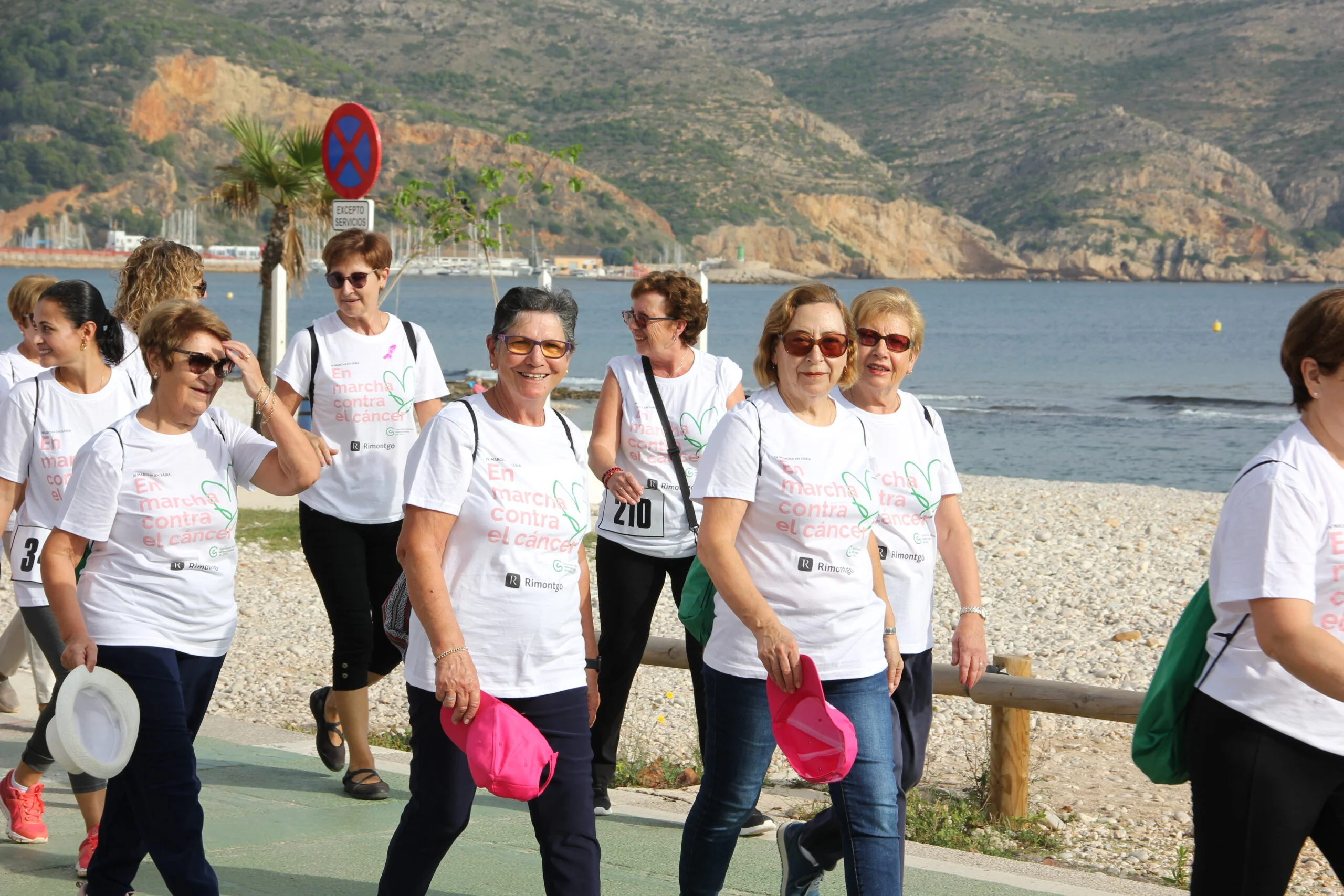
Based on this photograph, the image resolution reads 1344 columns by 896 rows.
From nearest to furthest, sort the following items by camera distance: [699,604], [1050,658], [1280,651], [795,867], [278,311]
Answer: [1280,651], [699,604], [795,867], [1050,658], [278,311]

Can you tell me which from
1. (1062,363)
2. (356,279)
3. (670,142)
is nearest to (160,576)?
(356,279)

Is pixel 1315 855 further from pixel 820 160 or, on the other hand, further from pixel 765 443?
pixel 820 160

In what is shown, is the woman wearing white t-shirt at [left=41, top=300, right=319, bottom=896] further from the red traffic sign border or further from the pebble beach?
the red traffic sign border

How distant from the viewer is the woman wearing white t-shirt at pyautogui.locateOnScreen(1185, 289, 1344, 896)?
2.71 m

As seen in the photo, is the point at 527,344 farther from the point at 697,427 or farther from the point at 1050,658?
the point at 1050,658

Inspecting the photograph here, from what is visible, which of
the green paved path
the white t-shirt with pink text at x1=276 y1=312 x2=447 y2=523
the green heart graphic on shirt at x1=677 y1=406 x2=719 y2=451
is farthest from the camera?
the green heart graphic on shirt at x1=677 y1=406 x2=719 y2=451

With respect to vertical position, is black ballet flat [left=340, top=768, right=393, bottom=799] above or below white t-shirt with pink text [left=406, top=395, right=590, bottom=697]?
below

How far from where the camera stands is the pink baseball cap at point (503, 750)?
125 inches

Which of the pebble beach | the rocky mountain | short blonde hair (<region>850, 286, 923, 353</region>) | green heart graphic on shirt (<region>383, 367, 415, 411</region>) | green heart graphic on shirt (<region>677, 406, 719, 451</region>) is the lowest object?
the pebble beach

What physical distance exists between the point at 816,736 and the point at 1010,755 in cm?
225

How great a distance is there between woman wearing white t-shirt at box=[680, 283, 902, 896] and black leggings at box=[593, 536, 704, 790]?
1.30 metres

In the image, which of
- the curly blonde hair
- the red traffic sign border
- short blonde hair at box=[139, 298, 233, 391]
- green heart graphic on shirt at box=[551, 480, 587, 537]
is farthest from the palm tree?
green heart graphic on shirt at box=[551, 480, 587, 537]

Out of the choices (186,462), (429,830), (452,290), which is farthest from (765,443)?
(452,290)

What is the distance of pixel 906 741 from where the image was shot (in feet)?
13.4
